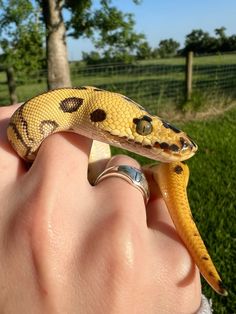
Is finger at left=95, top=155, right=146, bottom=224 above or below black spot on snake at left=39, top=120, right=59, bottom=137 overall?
below

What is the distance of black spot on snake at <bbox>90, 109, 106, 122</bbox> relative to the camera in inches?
74.9

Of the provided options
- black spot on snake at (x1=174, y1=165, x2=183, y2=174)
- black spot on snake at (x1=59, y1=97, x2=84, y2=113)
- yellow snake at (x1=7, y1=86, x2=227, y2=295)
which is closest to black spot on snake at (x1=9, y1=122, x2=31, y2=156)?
yellow snake at (x1=7, y1=86, x2=227, y2=295)

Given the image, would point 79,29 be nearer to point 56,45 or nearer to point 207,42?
point 56,45

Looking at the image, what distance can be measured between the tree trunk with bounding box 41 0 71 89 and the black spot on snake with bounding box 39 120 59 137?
9.60 meters

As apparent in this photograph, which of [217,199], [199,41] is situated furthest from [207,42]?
[217,199]

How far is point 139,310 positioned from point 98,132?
82cm

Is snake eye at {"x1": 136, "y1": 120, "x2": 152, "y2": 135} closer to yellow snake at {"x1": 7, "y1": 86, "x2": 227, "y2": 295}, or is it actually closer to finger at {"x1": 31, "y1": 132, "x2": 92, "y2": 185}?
yellow snake at {"x1": 7, "y1": 86, "x2": 227, "y2": 295}

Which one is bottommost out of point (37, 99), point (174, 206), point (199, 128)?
point (199, 128)

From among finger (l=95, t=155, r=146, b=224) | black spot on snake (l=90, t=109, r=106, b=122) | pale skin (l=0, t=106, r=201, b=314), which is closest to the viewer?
pale skin (l=0, t=106, r=201, b=314)

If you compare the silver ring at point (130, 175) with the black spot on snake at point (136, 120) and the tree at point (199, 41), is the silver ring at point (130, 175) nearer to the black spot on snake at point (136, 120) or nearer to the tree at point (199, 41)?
the black spot on snake at point (136, 120)

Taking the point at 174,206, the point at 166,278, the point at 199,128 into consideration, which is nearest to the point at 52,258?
the point at 166,278

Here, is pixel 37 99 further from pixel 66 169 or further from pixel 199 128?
pixel 199 128

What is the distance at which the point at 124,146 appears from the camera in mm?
2010

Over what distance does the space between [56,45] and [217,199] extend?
24.6 ft
